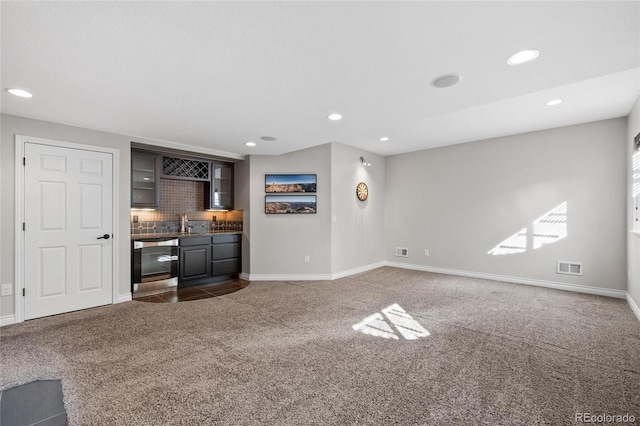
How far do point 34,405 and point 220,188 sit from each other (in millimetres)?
4146

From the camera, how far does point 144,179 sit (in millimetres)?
4637

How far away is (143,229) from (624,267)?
740 centimetres

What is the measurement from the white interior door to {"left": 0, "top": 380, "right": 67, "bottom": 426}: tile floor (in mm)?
1842

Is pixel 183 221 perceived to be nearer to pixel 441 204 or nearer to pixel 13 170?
pixel 13 170

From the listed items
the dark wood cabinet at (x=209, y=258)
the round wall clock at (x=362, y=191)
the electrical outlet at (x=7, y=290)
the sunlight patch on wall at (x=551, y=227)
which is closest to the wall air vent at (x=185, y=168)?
the dark wood cabinet at (x=209, y=258)

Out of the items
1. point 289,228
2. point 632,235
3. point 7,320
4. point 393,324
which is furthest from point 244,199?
point 632,235

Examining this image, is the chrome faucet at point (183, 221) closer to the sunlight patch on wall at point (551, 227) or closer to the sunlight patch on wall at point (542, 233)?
the sunlight patch on wall at point (542, 233)

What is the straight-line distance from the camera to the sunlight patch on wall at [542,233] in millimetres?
4688

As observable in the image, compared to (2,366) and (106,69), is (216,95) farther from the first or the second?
(2,366)

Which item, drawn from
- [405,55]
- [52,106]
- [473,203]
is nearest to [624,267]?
[473,203]

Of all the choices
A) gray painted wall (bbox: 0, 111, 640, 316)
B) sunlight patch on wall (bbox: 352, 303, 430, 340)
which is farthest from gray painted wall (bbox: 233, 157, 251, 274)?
sunlight patch on wall (bbox: 352, 303, 430, 340)

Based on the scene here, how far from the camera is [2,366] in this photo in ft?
7.81

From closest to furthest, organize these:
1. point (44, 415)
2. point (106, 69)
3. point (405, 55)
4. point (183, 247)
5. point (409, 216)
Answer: point (44, 415) → point (405, 55) → point (106, 69) → point (183, 247) → point (409, 216)

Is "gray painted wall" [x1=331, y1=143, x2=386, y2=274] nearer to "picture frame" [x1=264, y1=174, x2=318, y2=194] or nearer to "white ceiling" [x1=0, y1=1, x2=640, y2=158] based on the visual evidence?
"picture frame" [x1=264, y1=174, x2=318, y2=194]
